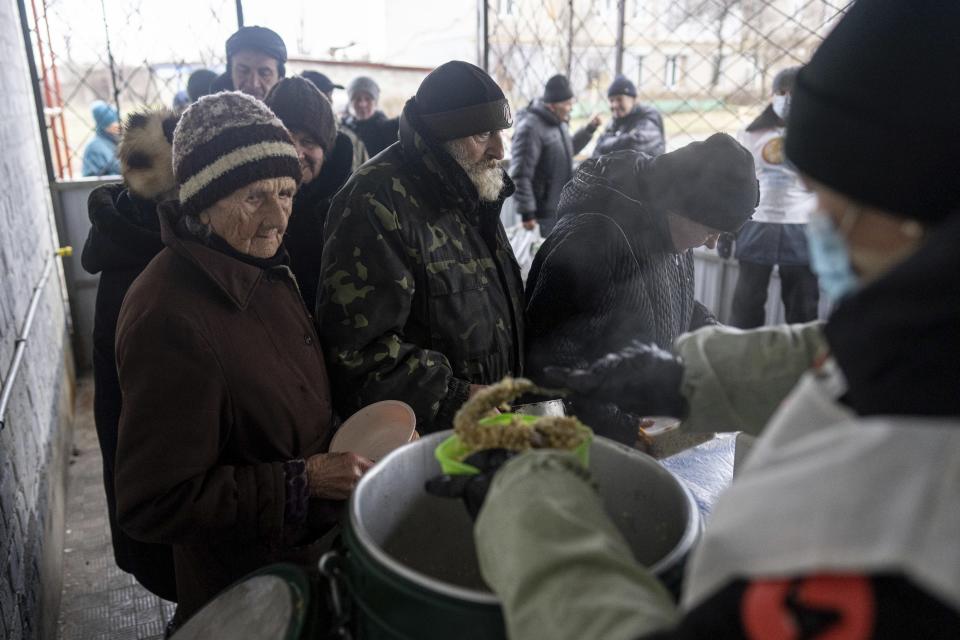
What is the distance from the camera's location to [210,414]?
1396mm

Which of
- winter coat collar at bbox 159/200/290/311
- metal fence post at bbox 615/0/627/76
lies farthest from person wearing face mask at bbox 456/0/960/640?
metal fence post at bbox 615/0/627/76

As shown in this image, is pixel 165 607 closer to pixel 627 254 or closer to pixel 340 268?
pixel 340 268

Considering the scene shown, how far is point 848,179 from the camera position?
0.68m

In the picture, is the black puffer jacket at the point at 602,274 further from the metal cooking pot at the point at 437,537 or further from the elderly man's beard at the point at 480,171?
the metal cooking pot at the point at 437,537

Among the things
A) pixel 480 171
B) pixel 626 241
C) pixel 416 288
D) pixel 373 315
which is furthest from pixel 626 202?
pixel 373 315

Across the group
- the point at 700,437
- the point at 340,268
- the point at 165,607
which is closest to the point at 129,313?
the point at 340,268

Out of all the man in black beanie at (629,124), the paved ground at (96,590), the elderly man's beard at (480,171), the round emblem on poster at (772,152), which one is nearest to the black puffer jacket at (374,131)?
the man in black beanie at (629,124)

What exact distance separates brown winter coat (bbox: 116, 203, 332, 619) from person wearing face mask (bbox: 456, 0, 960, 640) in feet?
2.58

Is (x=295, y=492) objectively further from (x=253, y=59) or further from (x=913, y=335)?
(x=253, y=59)

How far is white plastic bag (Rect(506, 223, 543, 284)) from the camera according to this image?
565 cm

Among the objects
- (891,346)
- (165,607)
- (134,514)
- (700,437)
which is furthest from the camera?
(165,607)

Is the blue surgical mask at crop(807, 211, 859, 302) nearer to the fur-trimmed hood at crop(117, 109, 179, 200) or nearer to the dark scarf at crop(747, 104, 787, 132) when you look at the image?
the fur-trimmed hood at crop(117, 109, 179, 200)

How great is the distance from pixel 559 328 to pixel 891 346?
5.34ft

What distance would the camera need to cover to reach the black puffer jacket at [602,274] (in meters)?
2.12
